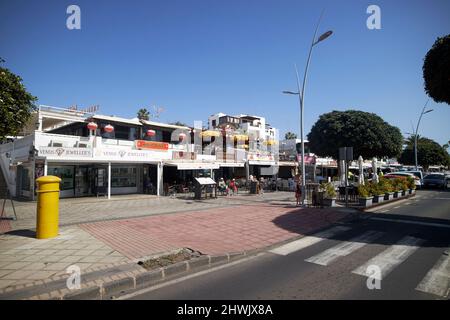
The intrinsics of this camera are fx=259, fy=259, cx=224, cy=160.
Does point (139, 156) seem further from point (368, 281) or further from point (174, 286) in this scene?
point (368, 281)

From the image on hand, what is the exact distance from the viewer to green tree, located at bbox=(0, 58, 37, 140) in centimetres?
843

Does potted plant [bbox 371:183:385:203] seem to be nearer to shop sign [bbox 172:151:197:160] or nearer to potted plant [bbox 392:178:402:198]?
potted plant [bbox 392:178:402:198]

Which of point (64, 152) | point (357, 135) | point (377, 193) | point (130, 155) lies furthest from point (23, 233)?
point (357, 135)

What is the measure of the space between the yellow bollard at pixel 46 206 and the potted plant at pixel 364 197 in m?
13.2

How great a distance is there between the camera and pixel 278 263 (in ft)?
19.2

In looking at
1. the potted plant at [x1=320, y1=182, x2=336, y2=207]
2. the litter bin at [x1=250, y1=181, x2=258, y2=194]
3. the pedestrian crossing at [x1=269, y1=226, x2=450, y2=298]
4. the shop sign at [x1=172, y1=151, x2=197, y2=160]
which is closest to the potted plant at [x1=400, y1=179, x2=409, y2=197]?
the potted plant at [x1=320, y1=182, x2=336, y2=207]

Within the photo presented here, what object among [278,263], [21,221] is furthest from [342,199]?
[21,221]

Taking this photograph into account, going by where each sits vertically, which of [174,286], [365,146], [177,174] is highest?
[365,146]

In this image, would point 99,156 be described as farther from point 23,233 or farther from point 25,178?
point 23,233

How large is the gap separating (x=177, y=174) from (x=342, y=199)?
14320mm

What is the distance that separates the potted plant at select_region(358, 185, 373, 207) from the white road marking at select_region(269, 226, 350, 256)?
4.60 metres

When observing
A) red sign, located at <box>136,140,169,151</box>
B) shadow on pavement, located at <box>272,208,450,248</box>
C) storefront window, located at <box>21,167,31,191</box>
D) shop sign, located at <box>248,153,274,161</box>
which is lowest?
shadow on pavement, located at <box>272,208,450,248</box>

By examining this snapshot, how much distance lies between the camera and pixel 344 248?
6.94m

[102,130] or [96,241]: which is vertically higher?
[102,130]
